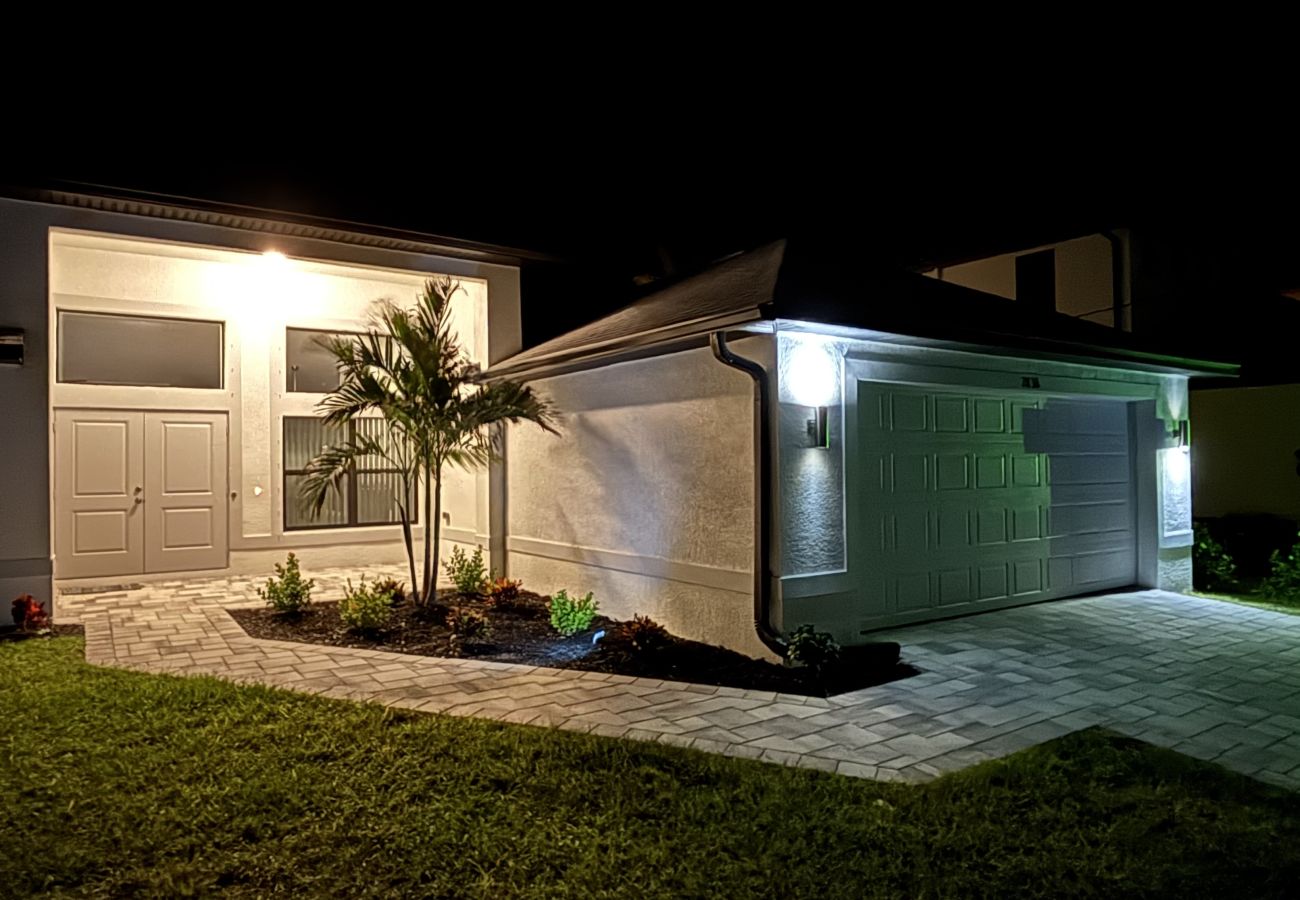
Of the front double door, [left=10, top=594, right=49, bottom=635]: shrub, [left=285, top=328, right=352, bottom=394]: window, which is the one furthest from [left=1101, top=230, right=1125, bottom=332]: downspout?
[left=10, top=594, right=49, bottom=635]: shrub

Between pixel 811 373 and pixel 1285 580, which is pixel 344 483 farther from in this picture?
pixel 1285 580

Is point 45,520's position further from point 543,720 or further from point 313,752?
point 543,720

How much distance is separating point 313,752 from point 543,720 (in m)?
1.33

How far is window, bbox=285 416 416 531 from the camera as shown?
11875 millimetres

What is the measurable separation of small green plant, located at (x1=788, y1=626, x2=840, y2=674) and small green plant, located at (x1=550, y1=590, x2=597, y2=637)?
228cm

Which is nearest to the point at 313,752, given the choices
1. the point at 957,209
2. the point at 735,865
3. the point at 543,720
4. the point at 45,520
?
the point at 543,720

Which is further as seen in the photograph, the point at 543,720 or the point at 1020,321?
the point at 1020,321

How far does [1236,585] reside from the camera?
1035 centimetres

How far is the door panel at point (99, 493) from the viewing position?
1030 centimetres

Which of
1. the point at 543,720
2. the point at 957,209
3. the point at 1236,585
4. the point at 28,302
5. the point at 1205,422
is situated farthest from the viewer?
the point at 957,209

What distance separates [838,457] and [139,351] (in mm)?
9502

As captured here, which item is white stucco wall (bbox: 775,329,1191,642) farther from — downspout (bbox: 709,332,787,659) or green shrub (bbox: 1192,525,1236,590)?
green shrub (bbox: 1192,525,1236,590)

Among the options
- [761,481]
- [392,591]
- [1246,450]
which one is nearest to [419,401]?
[392,591]

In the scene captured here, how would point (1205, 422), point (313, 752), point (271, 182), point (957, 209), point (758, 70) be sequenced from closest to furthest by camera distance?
1. point (313, 752)
2. point (271, 182)
3. point (758, 70)
4. point (1205, 422)
5. point (957, 209)
